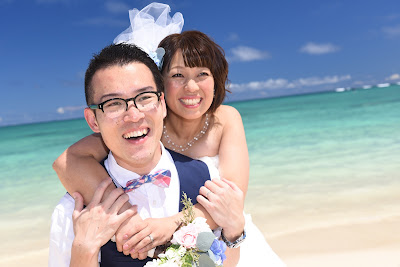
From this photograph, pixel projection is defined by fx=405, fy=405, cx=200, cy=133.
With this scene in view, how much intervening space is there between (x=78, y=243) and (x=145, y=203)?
0.48 meters

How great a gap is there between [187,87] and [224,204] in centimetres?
131

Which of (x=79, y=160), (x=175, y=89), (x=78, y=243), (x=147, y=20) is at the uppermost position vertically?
(x=147, y=20)

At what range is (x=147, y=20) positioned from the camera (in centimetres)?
396

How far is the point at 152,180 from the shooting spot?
2566 millimetres

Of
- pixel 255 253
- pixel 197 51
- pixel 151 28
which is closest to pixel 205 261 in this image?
pixel 197 51

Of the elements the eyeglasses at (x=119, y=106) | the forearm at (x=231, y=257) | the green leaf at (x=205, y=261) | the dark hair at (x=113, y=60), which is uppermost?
the dark hair at (x=113, y=60)

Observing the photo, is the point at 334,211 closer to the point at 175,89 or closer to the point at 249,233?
the point at 249,233

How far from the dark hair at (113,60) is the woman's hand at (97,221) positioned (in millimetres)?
622

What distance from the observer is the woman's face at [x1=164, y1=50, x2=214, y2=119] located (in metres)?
3.69

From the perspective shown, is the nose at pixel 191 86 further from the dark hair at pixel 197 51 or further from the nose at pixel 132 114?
the nose at pixel 132 114

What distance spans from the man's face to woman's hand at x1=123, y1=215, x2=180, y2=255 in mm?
388

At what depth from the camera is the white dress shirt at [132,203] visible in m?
2.60

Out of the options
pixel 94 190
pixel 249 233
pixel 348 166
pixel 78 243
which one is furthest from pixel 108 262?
pixel 348 166

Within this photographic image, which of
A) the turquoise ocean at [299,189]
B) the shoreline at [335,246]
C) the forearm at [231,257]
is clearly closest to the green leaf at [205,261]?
the forearm at [231,257]
